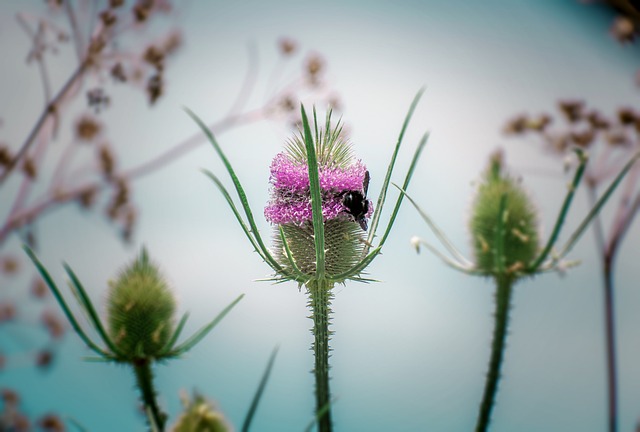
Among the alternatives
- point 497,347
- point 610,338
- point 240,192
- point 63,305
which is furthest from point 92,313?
point 610,338

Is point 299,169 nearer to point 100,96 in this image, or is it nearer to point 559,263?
point 559,263

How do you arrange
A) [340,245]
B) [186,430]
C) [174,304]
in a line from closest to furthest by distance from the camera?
1. [186,430]
2. [340,245]
3. [174,304]

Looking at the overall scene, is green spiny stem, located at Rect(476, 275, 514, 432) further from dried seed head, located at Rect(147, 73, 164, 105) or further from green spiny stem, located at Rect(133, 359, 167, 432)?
dried seed head, located at Rect(147, 73, 164, 105)

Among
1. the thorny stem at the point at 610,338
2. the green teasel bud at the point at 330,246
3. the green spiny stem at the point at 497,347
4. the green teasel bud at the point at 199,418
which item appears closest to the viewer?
the green teasel bud at the point at 199,418

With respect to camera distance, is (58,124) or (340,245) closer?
(340,245)

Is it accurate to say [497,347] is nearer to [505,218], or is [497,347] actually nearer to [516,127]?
[505,218]

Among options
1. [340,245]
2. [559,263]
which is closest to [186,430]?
[340,245]

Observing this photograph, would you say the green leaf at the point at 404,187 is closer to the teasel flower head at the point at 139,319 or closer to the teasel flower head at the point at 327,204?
the teasel flower head at the point at 327,204

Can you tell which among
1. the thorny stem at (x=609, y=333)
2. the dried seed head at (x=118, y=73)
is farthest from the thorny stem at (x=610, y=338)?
the dried seed head at (x=118, y=73)
